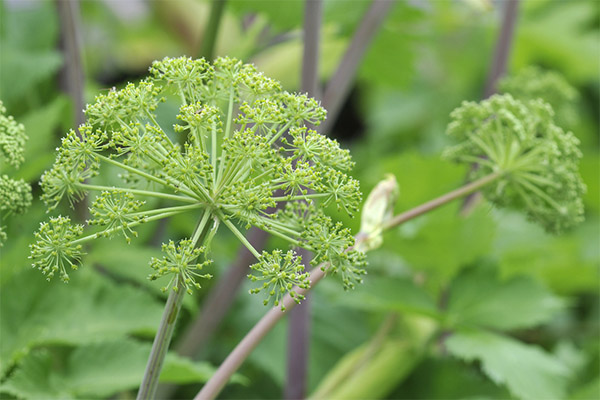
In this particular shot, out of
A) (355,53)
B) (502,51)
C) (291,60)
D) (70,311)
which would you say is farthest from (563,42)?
A: (70,311)

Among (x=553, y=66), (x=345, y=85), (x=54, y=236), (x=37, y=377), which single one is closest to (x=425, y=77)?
(x=553, y=66)

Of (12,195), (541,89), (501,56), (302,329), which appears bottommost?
(12,195)

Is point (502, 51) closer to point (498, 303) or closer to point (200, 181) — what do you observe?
point (498, 303)

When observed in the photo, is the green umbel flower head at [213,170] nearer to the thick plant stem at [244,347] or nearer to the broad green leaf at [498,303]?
the thick plant stem at [244,347]

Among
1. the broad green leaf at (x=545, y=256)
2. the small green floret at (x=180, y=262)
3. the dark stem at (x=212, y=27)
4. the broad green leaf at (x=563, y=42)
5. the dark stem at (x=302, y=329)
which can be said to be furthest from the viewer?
the broad green leaf at (x=563, y=42)

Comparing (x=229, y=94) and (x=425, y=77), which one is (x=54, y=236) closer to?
(x=229, y=94)

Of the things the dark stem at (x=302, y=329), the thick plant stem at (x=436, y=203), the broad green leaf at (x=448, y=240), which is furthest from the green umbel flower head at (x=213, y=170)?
the broad green leaf at (x=448, y=240)
